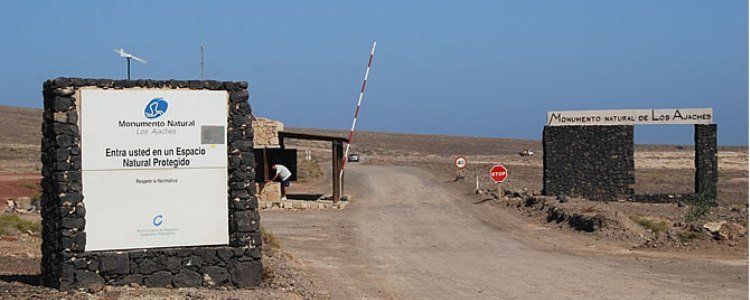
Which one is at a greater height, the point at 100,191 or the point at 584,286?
the point at 100,191

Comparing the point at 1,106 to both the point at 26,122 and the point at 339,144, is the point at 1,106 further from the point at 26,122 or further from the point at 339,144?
the point at 339,144

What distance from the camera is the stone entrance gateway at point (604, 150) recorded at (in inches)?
1369

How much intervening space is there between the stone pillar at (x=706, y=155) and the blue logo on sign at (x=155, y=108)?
24.8 meters

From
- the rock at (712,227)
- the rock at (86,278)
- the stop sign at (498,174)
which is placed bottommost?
the rock at (712,227)

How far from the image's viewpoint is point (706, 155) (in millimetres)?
34750

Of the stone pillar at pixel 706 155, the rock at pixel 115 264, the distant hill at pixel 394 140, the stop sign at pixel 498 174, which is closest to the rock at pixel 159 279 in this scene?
the rock at pixel 115 264

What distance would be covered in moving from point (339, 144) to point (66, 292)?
23173mm

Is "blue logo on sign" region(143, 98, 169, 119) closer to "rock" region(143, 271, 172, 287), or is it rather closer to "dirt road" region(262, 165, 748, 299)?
"rock" region(143, 271, 172, 287)

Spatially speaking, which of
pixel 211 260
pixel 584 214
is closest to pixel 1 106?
pixel 584 214

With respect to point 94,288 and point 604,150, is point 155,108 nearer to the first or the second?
point 94,288

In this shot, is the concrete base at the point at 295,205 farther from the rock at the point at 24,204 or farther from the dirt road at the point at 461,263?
the rock at the point at 24,204

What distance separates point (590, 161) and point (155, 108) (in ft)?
78.9

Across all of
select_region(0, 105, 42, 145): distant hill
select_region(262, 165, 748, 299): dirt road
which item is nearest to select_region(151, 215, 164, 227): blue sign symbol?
select_region(262, 165, 748, 299): dirt road

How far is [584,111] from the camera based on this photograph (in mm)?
35281
